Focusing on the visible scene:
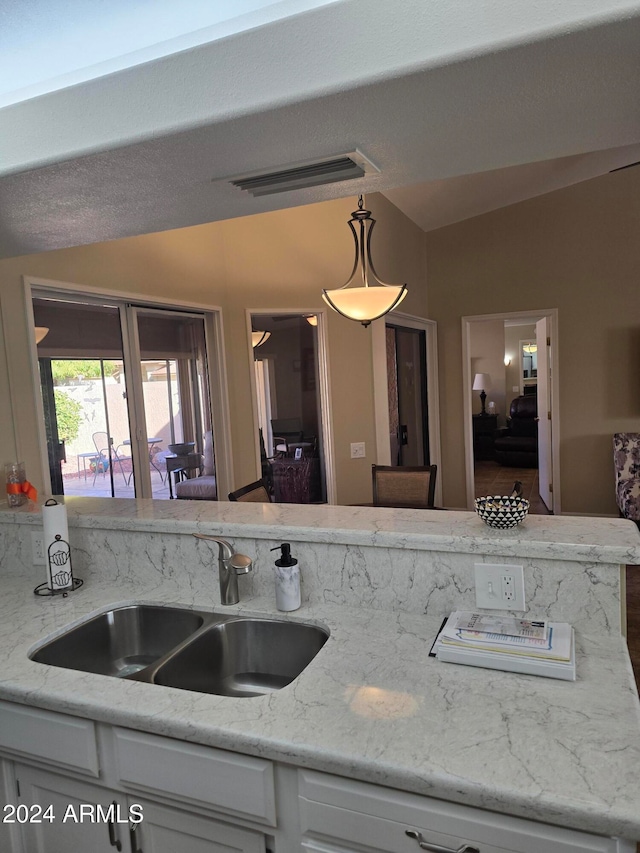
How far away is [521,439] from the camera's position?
30.6 ft

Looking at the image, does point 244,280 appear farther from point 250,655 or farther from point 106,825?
point 106,825

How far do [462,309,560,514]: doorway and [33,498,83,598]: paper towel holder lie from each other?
4.99 meters

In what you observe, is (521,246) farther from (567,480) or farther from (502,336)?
(502,336)

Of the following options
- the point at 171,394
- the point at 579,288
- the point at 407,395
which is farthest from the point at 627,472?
the point at 171,394

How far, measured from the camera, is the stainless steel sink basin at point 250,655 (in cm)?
164

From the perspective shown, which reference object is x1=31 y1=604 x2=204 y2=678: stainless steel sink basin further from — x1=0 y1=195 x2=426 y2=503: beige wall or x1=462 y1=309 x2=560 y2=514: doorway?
x1=462 y1=309 x2=560 y2=514: doorway

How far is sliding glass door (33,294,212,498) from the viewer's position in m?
3.04

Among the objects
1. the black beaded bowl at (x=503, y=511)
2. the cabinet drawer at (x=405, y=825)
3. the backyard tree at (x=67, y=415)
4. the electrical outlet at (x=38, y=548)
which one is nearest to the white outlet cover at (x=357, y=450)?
the backyard tree at (x=67, y=415)

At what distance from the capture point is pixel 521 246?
5.89m

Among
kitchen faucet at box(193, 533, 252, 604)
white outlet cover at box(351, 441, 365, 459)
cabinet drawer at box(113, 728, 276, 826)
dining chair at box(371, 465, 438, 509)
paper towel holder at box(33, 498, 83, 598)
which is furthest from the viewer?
white outlet cover at box(351, 441, 365, 459)

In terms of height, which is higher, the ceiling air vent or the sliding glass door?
the ceiling air vent

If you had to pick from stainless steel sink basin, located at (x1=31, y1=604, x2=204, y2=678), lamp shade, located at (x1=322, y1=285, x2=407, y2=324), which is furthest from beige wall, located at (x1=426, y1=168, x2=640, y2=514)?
stainless steel sink basin, located at (x1=31, y1=604, x2=204, y2=678)

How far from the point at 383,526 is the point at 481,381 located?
9.37 meters

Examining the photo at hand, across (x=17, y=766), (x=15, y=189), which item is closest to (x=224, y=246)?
(x=15, y=189)
